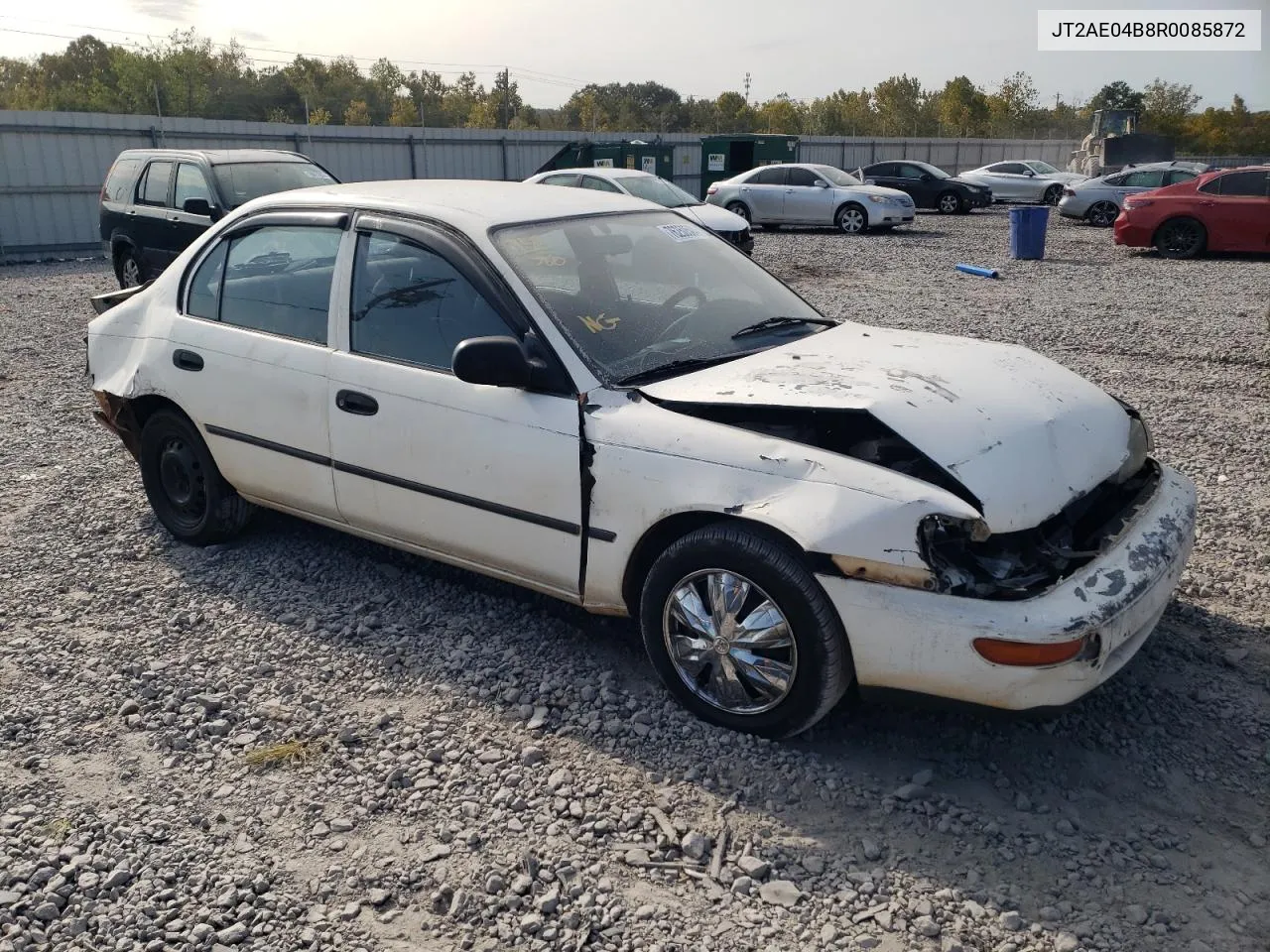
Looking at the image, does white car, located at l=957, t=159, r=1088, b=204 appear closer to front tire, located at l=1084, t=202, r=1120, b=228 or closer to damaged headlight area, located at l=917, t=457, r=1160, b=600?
front tire, located at l=1084, t=202, r=1120, b=228

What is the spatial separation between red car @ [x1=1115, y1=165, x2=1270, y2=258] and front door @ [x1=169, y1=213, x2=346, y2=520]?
16.0 metres

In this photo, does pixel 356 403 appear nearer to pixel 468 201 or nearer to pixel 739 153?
pixel 468 201

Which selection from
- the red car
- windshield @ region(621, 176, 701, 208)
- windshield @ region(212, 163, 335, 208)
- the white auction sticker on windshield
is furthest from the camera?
the red car

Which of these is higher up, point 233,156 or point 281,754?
point 233,156

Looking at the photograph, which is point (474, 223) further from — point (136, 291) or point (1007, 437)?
point (136, 291)

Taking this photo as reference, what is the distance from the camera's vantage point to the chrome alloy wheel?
328 centimetres

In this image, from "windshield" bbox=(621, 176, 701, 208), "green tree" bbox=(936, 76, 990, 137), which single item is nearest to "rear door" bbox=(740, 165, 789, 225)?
"windshield" bbox=(621, 176, 701, 208)

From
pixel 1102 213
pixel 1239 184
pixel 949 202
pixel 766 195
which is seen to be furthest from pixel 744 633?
pixel 949 202

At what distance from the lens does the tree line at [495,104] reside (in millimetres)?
54344

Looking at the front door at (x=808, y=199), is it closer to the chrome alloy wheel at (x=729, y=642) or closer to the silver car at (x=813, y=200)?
the silver car at (x=813, y=200)

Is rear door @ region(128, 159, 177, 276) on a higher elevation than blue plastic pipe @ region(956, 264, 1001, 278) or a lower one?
higher

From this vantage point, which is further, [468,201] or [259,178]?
[259,178]

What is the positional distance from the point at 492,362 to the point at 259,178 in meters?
9.80

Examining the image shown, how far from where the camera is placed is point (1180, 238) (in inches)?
659
